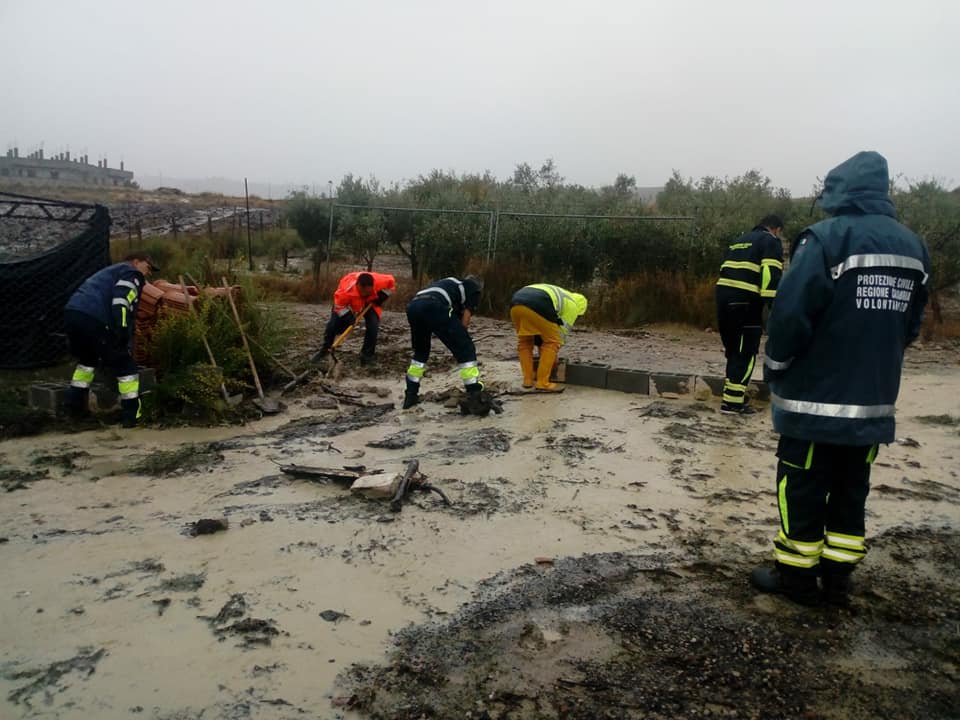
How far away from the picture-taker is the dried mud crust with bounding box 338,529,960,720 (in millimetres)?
2631

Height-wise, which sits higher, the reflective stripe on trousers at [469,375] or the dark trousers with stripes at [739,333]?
the dark trousers with stripes at [739,333]

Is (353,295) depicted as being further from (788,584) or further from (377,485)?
(788,584)

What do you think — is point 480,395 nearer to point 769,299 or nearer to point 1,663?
point 769,299

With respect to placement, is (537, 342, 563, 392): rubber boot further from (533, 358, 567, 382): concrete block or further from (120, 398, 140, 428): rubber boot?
(120, 398, 140, 428): rubber boot

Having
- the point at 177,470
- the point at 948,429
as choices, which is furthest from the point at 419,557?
the point at 948,429

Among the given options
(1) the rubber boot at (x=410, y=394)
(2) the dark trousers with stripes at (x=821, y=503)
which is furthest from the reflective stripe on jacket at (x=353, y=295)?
(2) the dark trousers with stripes at (x=821, y=503)

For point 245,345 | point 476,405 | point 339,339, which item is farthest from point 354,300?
point 476,405

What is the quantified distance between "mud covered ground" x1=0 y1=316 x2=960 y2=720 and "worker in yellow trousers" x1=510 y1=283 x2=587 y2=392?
147 centimetres

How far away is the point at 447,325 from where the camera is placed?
7316mm

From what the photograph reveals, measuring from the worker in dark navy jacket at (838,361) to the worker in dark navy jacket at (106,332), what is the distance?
5.78 meters

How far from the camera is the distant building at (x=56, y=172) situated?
59750 mm

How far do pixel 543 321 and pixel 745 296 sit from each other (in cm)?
203

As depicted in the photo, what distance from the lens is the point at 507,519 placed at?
4426 mm

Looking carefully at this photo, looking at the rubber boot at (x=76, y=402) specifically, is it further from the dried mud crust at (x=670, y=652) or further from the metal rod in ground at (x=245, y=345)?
the dried mud crust at (x=670, y=652)
